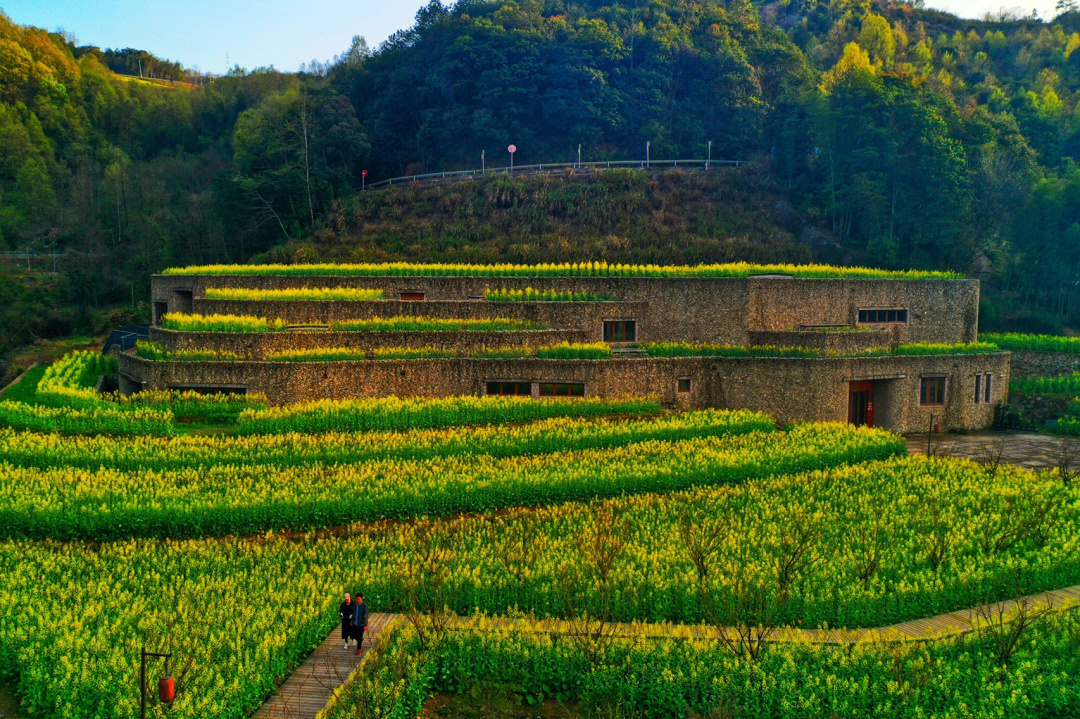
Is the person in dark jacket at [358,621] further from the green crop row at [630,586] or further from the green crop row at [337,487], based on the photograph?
A: the green crop row at [337,487]

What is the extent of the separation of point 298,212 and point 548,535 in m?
44.7

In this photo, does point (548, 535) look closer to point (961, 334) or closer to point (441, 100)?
point (961, 334)

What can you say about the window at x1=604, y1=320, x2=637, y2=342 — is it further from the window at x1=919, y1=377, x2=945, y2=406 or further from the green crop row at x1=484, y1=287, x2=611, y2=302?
the window at x1=919, y1=377, x2=945, y2=406

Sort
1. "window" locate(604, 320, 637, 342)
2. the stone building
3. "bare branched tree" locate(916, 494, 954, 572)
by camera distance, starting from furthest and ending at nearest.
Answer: "window" locate(604, 320, 637, 342), the stone building, "bare branched tree" locate(916, 494, 954, 572)

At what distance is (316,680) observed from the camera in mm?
12875

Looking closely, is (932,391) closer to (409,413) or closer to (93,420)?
(409,413)

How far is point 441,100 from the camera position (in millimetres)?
67938

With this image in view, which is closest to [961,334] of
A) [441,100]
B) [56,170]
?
[441,100]

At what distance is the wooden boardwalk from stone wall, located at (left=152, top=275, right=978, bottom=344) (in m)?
22.7

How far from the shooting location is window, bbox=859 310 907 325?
3756 centimetres

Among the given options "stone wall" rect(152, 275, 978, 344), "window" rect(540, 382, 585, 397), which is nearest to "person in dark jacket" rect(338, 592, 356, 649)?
"window" rect(540, 382, 585, 397)

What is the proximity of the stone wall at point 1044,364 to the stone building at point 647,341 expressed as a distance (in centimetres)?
582

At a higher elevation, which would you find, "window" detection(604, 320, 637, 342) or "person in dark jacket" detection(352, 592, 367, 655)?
"window" detection(604, 320, 637, 342)

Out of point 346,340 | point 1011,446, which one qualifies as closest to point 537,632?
point 346,340
